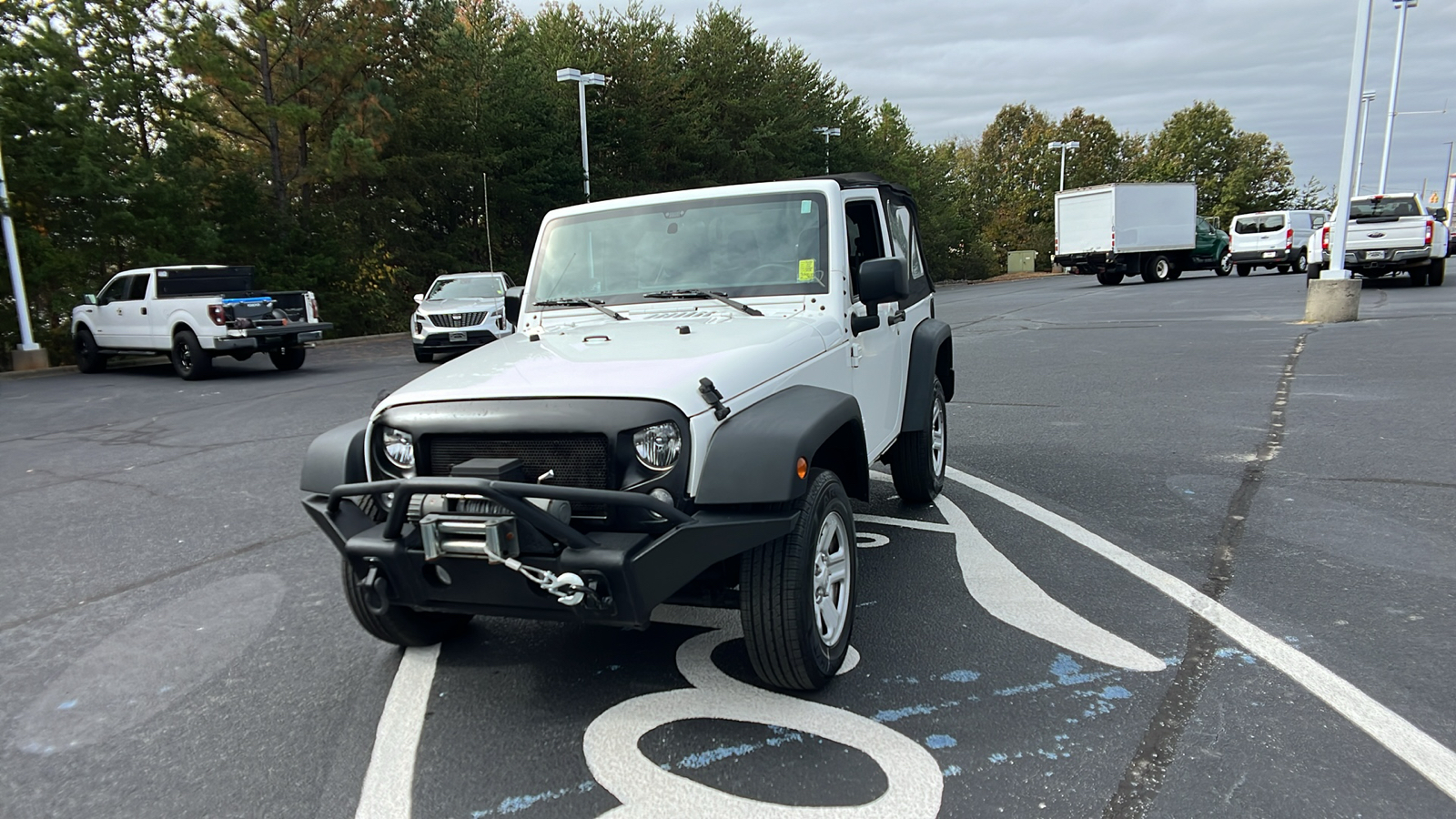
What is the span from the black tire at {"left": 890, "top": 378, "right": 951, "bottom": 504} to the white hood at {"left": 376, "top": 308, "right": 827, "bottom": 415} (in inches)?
66.7

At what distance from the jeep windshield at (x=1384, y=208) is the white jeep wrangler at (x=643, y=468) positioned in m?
21.6

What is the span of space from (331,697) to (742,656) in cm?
153

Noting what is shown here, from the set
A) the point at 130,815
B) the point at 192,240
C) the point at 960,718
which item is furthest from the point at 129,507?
the point at 192,240

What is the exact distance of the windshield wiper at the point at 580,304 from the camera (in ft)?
14.2

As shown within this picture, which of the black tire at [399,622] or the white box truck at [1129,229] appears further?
the white box truck at [1129,229]

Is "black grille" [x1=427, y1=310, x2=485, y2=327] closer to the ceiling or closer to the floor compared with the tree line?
closer to the floor

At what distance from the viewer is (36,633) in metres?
4.26

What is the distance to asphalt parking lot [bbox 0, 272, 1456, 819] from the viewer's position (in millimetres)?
2785

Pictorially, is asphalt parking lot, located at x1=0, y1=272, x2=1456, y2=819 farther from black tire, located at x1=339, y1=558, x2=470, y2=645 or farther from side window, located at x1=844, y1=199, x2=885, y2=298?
side window, located at x1=844, y1=199, x2=885, y2=298

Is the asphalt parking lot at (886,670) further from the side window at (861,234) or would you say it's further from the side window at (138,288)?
the side window at (138,288)

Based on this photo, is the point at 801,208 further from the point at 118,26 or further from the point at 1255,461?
the point at 118,26

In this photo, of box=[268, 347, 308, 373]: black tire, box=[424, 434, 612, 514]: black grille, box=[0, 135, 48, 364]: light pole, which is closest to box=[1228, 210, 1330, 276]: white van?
box=[268, 347, 308, 373]: black tire

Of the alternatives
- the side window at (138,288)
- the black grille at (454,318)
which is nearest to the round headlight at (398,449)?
the black grille at (454,318)

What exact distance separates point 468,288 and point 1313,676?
664 inches
